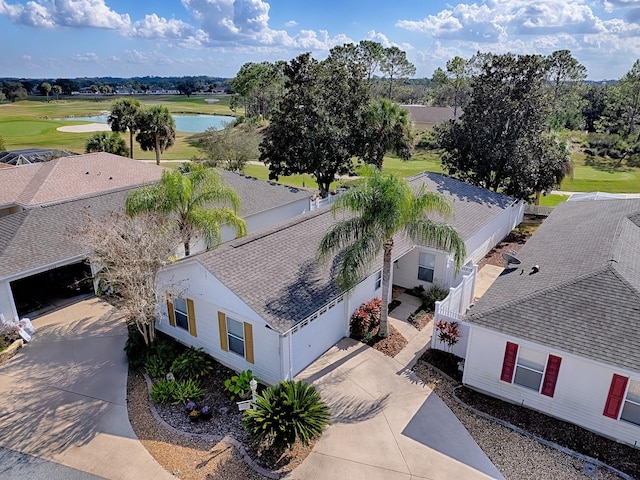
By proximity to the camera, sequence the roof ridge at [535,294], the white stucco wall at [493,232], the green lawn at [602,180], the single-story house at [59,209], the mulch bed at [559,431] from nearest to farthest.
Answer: the mulch bed at [559,431] → the roof ridge at [535,294] → the single-story house at [59,209] → the white stucco wall at [493,232] → the green lawn at [602,180]

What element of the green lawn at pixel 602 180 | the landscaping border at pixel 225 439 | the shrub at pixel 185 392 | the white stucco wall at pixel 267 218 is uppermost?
the white stucco wall at pixel 267 218

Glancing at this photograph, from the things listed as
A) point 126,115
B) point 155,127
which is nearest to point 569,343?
point 155,127

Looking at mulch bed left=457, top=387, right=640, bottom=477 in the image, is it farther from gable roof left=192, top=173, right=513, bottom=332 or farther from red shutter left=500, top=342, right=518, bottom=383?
gable roof left=192, top=173, right=513, bottom=332

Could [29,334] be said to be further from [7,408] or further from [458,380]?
[458,380]

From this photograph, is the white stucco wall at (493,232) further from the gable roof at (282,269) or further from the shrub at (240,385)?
the shrub at (240,385)

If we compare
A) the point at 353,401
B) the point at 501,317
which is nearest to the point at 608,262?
the point at 501,317

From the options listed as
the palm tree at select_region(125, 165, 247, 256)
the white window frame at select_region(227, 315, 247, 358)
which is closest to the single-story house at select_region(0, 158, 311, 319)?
the palm tree at select_region(125, 165, 247, 256)

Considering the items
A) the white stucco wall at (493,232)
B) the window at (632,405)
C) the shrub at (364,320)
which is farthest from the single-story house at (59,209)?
the window at (632,405)

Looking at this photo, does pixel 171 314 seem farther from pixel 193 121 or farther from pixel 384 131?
pixel 193 121
